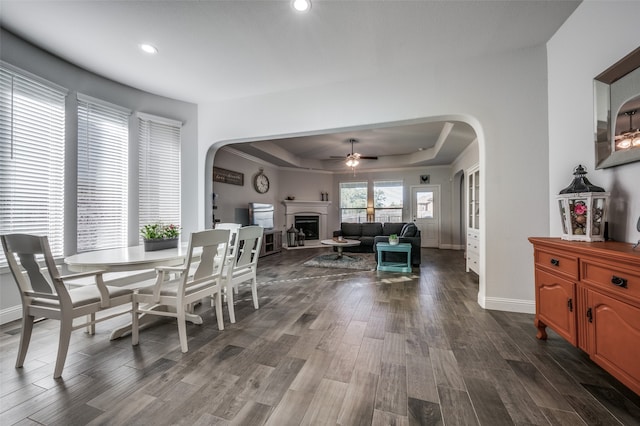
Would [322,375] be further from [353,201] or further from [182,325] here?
[353,201]

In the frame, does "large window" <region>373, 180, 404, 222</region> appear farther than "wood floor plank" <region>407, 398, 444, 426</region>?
Yes

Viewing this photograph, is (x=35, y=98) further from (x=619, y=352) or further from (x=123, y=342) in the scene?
(x=619, y=352)

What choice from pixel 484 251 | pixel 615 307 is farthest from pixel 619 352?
pixel 484 251

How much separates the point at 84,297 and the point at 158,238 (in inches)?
31.3

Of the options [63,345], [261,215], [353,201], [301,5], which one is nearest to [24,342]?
[63,345]

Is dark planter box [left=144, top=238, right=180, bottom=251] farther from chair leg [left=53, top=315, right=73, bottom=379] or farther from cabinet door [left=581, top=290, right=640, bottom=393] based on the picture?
cabinet door [left=581, top=290, right=640, bottom=393]

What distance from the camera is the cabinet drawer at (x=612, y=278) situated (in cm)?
128

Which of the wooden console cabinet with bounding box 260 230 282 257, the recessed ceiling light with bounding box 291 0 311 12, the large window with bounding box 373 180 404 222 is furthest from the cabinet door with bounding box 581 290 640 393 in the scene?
the large window with bounding box 373 180 404 222

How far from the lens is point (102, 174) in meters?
3.22

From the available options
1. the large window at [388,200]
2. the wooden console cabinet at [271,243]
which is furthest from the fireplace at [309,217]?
the large window at [388,200]

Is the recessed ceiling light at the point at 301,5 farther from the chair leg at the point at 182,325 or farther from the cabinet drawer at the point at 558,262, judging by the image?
the cabinet drawer at the point at 558,262

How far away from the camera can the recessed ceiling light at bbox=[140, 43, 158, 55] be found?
2629mm

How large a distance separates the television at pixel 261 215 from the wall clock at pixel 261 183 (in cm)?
56

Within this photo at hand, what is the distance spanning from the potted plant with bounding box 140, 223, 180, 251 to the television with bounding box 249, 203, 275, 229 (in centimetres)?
356
